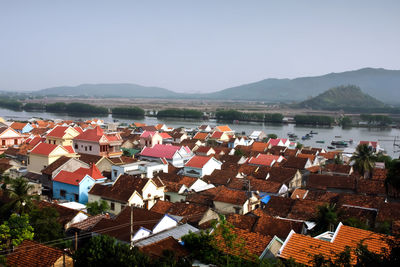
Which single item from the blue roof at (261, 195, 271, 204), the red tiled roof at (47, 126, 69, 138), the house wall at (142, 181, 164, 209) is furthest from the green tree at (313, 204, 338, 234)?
the red tiled roof at (47, 126, 69, 138)

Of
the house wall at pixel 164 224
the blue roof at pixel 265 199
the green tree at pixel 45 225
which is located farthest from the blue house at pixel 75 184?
the blue roof at pixel 265 199

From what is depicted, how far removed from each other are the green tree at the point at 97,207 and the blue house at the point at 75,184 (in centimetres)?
187

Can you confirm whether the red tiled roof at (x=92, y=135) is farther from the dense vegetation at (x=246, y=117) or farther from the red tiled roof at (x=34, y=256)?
the dense vegetation at (x=246, y=117)

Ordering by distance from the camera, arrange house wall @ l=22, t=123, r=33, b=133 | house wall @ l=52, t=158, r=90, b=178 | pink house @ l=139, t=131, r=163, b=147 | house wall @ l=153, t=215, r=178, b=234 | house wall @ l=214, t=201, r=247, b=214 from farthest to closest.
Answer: house wall @ l=22, t=123, r=33, b=133, pink house @ l=139, t=131, r=163, b=147, house wall @ l=52, t=158, r=90, b=178, house wall @ l=214, t=201, r=247, b=214, house wall @ l=153, t=215, r=178, b=234

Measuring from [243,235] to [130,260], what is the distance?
11.8ft

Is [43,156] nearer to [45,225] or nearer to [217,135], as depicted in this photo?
[45,225]

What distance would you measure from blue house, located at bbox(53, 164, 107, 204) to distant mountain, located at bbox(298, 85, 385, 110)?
131 m

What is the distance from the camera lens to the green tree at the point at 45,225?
10.9 metres

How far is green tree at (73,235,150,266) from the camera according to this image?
777 centimetres

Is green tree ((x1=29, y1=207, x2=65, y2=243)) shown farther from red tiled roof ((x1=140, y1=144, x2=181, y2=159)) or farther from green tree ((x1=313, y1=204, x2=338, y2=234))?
red tiled roof ((x1=140, y1=144, x2=181, y2=159))

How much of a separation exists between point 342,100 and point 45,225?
16386 cm

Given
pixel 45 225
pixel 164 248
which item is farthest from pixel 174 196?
pixel 164 248

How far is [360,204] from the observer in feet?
50.3

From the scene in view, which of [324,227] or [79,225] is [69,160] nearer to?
[79,225]
